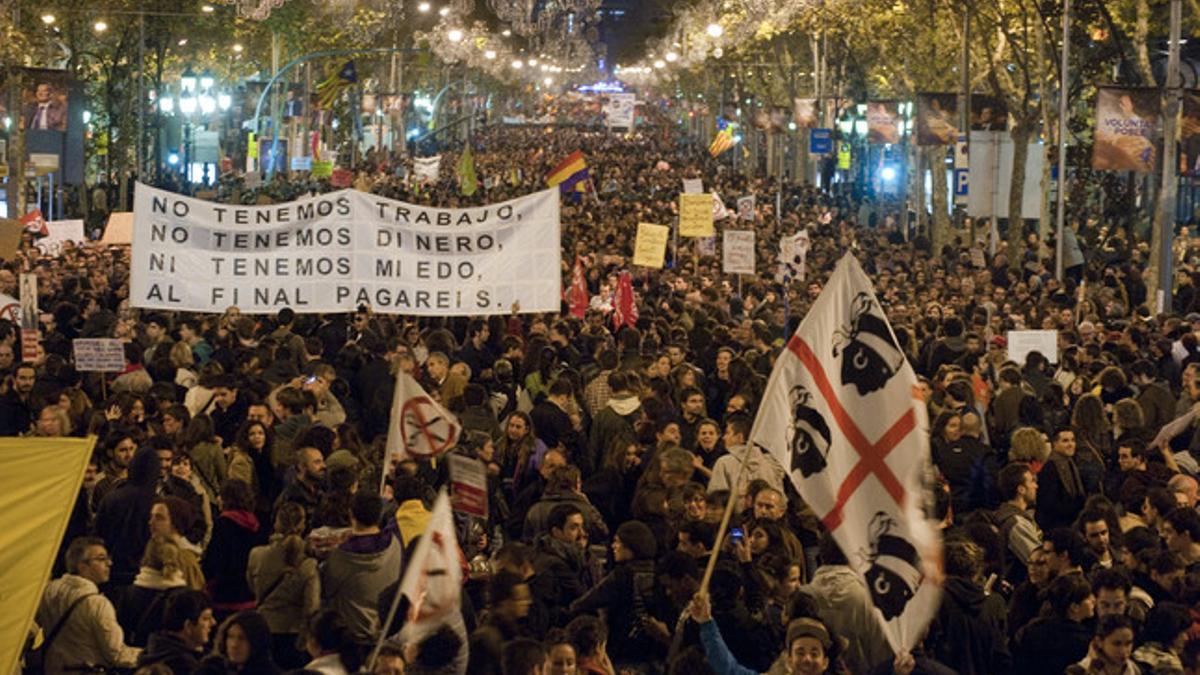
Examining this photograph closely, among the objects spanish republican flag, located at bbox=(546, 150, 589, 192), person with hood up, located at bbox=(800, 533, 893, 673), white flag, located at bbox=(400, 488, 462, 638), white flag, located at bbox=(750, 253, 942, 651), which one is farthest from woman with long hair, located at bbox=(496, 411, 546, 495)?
spanish republican flag, located at bbox=(546, 150, 589, 192)

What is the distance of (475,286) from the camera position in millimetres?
18062

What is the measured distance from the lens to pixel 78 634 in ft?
27.5

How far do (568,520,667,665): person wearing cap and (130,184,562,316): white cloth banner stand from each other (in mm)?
8832

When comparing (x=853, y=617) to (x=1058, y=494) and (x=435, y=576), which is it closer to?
(x=435, y=576)

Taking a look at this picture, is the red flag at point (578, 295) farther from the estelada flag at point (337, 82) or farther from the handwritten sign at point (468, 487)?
the estelada flag at point (337, 82)

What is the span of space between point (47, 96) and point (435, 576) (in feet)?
115

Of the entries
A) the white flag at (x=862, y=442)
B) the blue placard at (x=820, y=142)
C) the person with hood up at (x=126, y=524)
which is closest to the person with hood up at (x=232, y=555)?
the person with hood up at (x=126, y=524)

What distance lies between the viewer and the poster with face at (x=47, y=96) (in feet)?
133

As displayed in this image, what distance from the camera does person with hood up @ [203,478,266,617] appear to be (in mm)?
9883

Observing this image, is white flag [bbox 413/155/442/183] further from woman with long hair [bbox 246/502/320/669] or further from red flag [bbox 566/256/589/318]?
woman with long hair [bbox 246/502/320/669]

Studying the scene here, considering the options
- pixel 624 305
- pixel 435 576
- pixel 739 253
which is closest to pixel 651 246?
pixel 739 253

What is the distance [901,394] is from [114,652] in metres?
3.15

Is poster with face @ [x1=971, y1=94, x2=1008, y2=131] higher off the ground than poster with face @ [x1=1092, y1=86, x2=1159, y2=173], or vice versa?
poster with face @ [x1=971, y1=94, x2=1008, y2=131]

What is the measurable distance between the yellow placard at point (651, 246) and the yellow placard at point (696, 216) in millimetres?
2521
